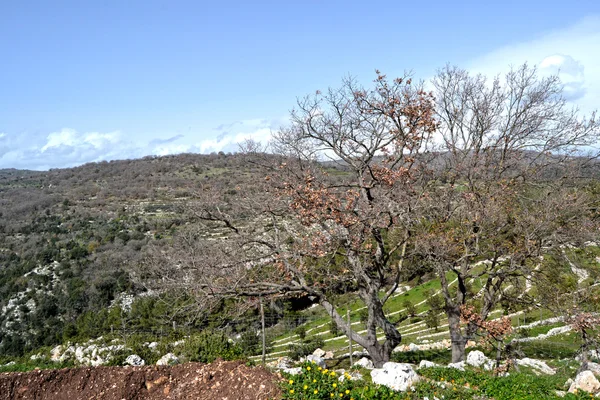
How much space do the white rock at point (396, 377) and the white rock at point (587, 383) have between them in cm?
328

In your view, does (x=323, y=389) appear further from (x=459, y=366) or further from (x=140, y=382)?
(x=459, y=366)

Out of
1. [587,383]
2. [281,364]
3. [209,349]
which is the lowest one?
[587,383]

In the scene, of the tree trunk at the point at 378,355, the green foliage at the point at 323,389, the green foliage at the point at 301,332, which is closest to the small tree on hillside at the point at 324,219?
the tree trunk at the point at 378,355

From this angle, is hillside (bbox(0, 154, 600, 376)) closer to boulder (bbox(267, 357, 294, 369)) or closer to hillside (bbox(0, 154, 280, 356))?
hillside (bbox(0, 154, 280, 356))

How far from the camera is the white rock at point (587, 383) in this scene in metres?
7.87

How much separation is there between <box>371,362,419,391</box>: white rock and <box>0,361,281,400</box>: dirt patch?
1.85 meters

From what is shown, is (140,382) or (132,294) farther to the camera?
(132,294)

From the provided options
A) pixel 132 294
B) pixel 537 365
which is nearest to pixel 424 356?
pixel 537 365

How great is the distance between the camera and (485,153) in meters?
13.5

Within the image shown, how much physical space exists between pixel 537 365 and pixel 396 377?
22.6 ft

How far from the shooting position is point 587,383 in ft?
26.2

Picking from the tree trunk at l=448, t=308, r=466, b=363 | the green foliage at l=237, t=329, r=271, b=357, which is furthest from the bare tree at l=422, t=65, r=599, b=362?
the green foliage at l=237, t=329, r=271, b=357

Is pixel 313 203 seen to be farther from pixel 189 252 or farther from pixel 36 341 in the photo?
pixel 36 341

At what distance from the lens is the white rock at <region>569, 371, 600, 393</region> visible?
7.87 m
